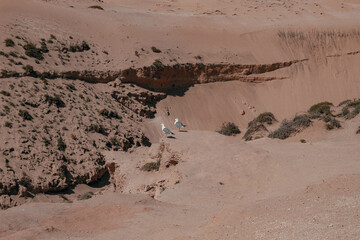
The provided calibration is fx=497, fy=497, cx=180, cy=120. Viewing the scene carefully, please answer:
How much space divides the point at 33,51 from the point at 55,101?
523 centimetres

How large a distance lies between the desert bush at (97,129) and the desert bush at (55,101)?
8.03 feet

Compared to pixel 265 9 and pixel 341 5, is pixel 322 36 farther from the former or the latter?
pixel 341 5

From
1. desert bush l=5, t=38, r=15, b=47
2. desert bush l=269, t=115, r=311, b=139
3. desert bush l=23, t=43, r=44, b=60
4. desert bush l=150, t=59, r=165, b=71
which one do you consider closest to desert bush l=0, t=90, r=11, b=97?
desert bush l=23, t=43, r=44, b=60

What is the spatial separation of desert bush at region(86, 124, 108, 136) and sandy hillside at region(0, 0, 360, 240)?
130 mm

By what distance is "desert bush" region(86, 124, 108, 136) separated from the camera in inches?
1241

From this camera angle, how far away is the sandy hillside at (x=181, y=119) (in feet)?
Result: 46.5

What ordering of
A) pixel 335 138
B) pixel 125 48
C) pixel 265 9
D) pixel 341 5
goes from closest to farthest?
pixel 335 138
pixel 125 48
pixel 265 9
pixel 341 5

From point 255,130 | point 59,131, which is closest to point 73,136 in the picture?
point 59,131

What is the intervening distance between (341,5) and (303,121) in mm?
36823

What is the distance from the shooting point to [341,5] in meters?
59.6

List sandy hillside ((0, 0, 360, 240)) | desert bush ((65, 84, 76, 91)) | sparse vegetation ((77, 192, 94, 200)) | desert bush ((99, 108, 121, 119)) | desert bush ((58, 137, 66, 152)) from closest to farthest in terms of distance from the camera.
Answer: sandy hillside ((0, 0, 360, 240)), sparse vegetation ((77, 192, 94, 200)), desert bush ((58, 137, 66, 152)), desert bush ((99, 108, 121, 119)), desert bush ((65, 84, 76, 91))

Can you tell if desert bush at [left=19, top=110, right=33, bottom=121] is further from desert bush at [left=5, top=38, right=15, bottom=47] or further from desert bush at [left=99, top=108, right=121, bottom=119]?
desert bush at [left=5, top=38, right=15, bottom=47]

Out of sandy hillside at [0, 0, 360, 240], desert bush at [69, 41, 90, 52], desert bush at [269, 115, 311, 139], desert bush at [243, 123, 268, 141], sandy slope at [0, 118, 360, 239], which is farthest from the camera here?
desert bush at [69, 41, 90, 52]

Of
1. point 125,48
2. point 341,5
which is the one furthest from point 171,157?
point 341,5
